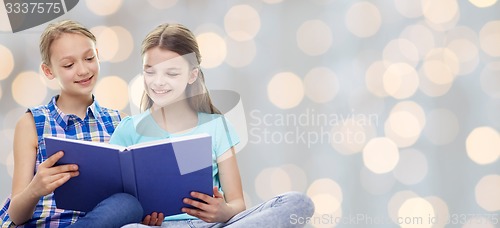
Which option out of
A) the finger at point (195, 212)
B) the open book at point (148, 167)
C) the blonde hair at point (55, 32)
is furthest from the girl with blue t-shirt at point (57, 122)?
the finger at point (195, 212)

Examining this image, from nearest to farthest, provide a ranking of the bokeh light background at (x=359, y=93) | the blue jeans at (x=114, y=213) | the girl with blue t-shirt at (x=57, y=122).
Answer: the blue jeans at (x=114, y=213)
the girl with blue t-shirt at (x=57, y=122)
the bokeh light background at (x=359, y=93)

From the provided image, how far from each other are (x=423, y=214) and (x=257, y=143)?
50 centimetres

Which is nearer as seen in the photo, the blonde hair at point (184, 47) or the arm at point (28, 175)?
the arm at point (28, 175)

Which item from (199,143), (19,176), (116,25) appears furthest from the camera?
(116,25)

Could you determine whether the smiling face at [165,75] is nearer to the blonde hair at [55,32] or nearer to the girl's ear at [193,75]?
the girl's ear at [193,75]

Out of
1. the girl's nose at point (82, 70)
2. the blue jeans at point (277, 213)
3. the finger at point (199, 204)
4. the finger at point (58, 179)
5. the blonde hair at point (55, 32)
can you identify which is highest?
the blonde hair at point (55, 32)

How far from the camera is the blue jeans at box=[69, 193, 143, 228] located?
1225 mm

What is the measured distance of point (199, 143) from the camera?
1307mm

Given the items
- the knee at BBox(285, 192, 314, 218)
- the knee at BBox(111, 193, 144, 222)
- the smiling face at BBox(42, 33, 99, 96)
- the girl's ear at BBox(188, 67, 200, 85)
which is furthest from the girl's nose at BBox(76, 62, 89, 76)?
the knee at BBox(285, 192, 314, 218)

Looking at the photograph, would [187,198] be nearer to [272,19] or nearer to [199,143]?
[199,143]

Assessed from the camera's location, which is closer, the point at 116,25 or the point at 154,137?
the point at 154,137

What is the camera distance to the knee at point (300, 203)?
1.34m

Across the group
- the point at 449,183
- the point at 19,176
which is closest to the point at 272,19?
the point at 449,183

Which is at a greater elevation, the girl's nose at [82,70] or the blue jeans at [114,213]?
the girl's nose at [82,70]
